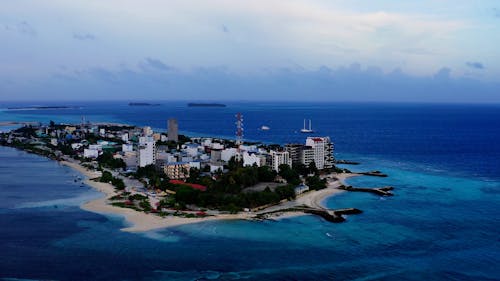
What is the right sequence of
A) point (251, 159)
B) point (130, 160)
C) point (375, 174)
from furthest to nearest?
point (130, 160), point (375, 174), point (251, 159)

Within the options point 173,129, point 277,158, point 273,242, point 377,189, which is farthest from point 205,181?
point 173,129

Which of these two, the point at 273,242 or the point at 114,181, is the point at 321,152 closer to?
the point at 114,181

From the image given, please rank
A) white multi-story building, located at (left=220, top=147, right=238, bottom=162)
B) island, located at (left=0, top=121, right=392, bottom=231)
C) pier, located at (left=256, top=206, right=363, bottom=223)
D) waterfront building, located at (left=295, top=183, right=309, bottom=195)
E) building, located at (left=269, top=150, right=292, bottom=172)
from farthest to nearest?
1. white multi-story building, located at (left=220, top=147, right=238, bottom=162)
2. building, located at (left=269, top=150, right=292, bottom=172)
3. waterfront building, located at (left=295, top=183, right=309, bottom=195)
4. island, located at (left=0, top=121, right=392, bottom=231)
5. pier, located at (left=256, top=206, right=363, bottom=223)

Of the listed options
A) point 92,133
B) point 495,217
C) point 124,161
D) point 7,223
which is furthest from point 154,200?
point 92,133

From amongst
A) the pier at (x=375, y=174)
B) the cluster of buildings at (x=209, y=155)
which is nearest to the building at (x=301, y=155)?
the cluster of buildings at (x=209, y=155)

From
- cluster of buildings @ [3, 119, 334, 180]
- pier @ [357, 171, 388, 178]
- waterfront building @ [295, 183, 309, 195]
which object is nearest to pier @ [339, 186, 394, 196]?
waterfront building @ [295, 183, 309, 195]

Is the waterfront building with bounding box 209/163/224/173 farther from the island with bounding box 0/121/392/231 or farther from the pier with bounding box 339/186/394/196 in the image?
the pier with bounding box 339/186/394/196

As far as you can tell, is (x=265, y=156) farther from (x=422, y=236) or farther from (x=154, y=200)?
(x=422, y=236)

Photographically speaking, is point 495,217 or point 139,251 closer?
point 139,251

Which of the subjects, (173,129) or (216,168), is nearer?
(216,168)
